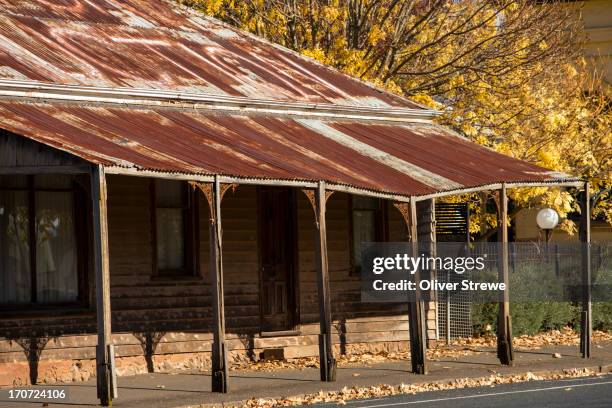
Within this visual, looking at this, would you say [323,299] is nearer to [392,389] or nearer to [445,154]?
[392,389]

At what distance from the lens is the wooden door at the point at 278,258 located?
21.2m

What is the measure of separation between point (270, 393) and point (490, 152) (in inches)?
295

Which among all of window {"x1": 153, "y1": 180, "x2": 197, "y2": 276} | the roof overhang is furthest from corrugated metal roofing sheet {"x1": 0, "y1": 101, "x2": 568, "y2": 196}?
window {"x1": 153, "y1": 180, "x2": 197, "y2": 276}

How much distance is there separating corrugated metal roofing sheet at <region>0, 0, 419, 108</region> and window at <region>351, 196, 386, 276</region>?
1.64 meters

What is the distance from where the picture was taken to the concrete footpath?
1602 cm

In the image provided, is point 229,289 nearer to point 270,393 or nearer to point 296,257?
point 296,257

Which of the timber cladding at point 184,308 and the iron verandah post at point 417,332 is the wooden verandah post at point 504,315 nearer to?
the iron verandah post at point 417,332

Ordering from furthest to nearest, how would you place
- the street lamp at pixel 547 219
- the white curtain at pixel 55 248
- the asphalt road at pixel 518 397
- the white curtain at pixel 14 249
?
1. the street lamp at pixel 547 219
2. the white curtain at pixel 55 248
3. the white curtain at pixel 14 249
4. the asphalt road at pixel 518 397

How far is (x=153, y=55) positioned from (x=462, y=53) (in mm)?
9253

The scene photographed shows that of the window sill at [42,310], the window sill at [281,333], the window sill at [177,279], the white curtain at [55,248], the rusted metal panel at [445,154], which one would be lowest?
the window sill at [281,333]

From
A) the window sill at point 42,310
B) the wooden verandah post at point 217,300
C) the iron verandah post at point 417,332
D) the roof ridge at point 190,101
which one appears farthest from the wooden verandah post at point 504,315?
the window sill at point 42,310

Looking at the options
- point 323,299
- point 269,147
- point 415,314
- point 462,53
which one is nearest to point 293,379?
point 323,299

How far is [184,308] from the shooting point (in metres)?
19.9

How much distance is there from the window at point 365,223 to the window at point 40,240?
5.36 metres
